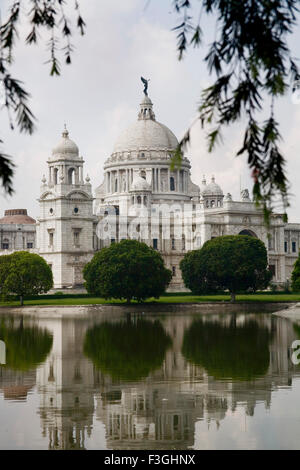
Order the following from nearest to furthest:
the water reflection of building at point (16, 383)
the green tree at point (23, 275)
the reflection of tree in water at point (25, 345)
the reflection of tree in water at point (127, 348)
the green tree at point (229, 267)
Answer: the water reflection of building at point (16, 383)
the reflection of tree in water at point (127, 348)
the reflection of tree in water at point (25, 345)
the green tree at point (23, 275)
the green tree at point (229, 267)

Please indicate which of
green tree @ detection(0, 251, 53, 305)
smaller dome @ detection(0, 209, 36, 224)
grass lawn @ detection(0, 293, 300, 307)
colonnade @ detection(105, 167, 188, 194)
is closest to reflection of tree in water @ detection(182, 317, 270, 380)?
grass lawn @ detection(0, 293, 300, 307)

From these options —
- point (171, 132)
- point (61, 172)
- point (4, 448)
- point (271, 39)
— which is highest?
point (171, 132)

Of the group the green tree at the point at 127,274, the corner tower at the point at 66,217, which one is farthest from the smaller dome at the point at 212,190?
the green tree at the point at 127,274

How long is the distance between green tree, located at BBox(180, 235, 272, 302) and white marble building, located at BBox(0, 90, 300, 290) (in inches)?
280

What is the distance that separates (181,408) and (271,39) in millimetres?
14062

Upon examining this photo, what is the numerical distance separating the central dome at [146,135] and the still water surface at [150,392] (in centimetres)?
9577

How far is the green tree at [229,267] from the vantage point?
89875 mm

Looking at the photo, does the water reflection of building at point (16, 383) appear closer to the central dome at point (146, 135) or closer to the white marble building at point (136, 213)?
the white marble building at point (136, 213)

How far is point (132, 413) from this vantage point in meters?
21.5

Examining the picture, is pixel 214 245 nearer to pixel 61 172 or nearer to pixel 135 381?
pixel 61 172

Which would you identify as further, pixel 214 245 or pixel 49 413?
pixel 214 245

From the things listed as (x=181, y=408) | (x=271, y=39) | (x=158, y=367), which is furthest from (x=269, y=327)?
(x=271, y=39)

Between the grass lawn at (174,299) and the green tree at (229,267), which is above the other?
the green tree at (229,267)

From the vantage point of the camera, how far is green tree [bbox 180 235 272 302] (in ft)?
295
